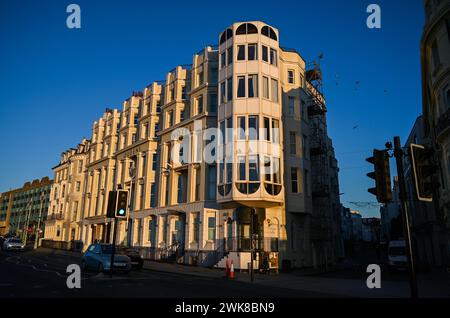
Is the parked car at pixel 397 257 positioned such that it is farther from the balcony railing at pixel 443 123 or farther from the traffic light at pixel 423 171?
the traffic light at pixel 423 171

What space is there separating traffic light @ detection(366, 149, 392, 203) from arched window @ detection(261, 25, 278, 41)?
24.1m

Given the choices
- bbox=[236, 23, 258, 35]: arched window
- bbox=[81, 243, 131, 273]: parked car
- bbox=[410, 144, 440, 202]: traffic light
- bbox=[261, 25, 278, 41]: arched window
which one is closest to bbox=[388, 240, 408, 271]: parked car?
bbox=[81, 243, 131, 273]: parked car

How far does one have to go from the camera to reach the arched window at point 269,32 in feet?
94.9

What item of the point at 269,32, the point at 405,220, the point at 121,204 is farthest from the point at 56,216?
the point at 405,220

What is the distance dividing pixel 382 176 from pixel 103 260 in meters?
15.5

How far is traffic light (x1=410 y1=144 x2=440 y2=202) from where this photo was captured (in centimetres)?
575

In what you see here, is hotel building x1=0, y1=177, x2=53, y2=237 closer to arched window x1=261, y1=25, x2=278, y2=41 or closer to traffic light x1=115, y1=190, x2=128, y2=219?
arched window x1=261, y1=25, x2=278, y2=41

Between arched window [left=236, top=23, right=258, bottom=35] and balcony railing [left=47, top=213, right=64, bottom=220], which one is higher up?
arched window [left=236, top=23, right=258, bottom=35]

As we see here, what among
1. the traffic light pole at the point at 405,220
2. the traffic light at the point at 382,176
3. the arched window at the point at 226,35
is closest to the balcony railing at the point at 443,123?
the traffic light pole at the point at 405,220

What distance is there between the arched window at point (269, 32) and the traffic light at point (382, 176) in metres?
24.1
